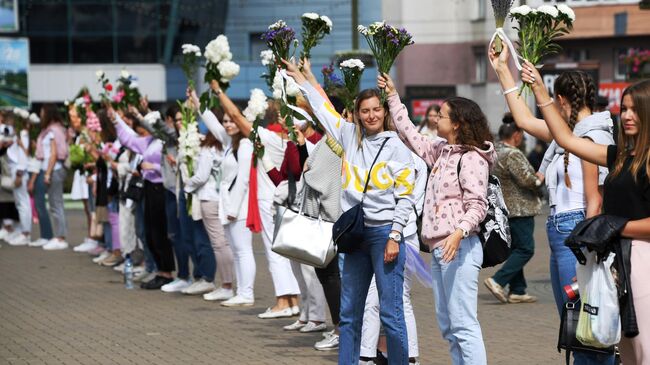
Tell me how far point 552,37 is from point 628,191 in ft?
3.74

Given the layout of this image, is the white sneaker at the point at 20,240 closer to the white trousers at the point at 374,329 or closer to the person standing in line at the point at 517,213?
the person standing in line at the point at 517,213

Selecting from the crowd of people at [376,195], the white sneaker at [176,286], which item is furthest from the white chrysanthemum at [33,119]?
the white sneaker at [176,286]

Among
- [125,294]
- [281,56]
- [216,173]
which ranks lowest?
[125,294]

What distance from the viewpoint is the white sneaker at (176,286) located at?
533 inches

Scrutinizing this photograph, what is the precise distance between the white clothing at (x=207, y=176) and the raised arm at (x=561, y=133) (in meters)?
6.92

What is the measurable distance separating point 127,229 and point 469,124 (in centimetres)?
854

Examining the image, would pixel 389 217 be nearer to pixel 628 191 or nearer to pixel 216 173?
pixel 628 191

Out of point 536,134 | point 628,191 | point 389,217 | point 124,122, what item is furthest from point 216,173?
point 628,191

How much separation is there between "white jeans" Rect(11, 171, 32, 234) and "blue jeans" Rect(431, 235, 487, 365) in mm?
13825

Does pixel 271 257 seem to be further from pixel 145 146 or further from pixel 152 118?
pixel 145 146

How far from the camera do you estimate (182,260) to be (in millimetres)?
13602

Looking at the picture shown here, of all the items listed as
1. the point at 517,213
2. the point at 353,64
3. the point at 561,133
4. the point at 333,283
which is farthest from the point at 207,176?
the point at 561,133

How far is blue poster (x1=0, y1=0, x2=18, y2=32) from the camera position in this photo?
3931 cm

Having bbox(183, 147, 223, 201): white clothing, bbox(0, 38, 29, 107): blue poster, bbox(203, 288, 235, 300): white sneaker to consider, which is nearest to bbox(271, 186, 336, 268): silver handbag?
bbox(183, 147, 223, 201): white clothing
